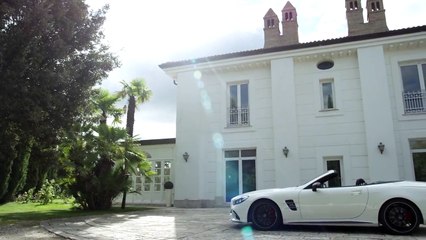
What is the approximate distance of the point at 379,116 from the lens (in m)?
13.9

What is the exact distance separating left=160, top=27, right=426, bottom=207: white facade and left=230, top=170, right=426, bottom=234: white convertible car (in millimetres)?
7255

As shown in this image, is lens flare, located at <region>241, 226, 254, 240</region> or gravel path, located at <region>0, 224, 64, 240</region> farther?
gravel path, located at <region>0, 224, 64, 240</region>

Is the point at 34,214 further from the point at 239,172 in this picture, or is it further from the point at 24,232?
the point at 239,172

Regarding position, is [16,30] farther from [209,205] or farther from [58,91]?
[209,205]

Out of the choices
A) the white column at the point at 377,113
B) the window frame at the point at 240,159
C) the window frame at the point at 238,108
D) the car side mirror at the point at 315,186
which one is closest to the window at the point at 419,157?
the white column at the point at 377,113

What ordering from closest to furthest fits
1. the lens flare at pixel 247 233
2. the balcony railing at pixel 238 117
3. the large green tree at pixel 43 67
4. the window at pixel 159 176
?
the lens flare at pixel 247 233, the large green tree at pixel 43 67, the balcony railing at pixel 238 117, the window at pixel 159 176

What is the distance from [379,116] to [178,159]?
8790 millimetres

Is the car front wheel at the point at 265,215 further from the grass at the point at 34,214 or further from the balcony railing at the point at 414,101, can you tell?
the balcony railing at the point at 414,101

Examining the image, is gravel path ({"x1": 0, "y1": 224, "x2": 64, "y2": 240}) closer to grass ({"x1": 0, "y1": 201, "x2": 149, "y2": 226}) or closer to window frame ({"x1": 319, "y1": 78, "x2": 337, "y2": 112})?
grass ({"x1": 0, "y1": 201, "x2": 149, "y2": 226})

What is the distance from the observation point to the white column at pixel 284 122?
14539mm

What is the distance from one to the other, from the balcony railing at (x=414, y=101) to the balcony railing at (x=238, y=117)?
6.47 meters

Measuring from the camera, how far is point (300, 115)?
15.1 m

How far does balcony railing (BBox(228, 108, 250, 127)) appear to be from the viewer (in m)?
16.0

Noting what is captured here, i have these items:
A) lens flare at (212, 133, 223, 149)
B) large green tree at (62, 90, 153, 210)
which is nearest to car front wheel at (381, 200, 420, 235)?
lens flare at (212, 133, 223, 149)
